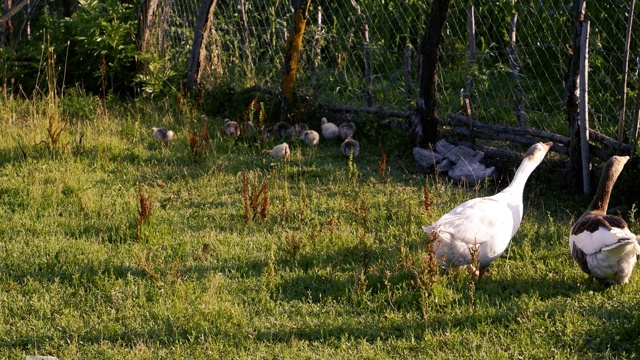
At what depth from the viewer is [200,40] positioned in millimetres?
10875

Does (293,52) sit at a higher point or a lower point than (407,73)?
higher

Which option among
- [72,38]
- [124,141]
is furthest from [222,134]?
[72,38]

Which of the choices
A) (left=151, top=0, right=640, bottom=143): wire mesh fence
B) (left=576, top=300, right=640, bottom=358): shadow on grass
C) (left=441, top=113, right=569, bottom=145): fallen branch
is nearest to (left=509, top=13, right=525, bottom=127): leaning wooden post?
(left=151, top=0, right=640, bottom=143): wire mesh fence

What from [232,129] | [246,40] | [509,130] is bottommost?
[232,129]

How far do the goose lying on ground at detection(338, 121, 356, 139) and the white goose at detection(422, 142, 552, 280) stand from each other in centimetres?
362

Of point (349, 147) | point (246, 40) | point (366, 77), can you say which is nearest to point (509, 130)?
point (349, 147)

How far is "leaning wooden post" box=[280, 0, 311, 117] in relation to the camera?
9766 mm

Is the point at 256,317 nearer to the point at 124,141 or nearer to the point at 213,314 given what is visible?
the point at 213,314

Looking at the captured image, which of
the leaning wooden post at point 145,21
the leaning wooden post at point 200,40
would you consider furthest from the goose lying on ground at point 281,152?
the leaning wooden post at point 145,21

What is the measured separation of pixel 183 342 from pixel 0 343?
1.08 metres

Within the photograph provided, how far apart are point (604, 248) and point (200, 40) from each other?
6.96 metres

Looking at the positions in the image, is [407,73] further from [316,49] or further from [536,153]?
[536,153]

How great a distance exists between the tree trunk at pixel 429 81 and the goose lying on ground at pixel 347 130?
2.69 ft

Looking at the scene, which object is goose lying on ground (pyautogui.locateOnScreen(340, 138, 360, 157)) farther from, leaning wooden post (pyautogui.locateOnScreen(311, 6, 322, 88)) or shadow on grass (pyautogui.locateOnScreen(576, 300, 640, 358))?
shadow on grass (pyautogui.locateOnScreen(576, 300, 640, 358))
